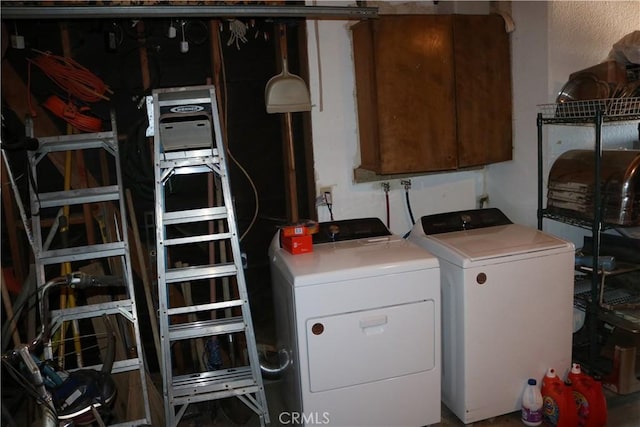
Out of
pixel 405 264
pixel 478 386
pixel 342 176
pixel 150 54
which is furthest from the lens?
→ pixel 342 176

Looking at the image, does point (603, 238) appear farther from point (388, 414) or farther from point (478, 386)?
point (388, 414)

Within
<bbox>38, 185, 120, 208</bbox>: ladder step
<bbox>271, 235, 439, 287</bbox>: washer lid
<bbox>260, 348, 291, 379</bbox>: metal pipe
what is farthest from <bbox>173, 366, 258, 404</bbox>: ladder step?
<bbox>38, 185, 120, 208</bbox>: ladder step

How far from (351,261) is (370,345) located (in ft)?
1.21

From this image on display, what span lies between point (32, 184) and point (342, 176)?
1.61 m

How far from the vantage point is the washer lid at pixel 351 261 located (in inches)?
84.0

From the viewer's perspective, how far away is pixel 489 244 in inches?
96.8

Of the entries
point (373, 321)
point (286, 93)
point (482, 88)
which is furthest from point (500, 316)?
point (286, 93)

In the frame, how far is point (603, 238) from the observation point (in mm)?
2883

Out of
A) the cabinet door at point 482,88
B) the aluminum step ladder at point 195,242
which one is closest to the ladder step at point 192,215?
the aluminum step ladder at point 195,242

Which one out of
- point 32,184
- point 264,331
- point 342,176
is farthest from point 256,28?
point 264,331

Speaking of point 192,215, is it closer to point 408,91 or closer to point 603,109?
point 408,91

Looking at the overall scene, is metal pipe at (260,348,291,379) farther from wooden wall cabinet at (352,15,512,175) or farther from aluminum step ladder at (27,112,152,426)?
wooden wall cabinet at (352,15,512,175)

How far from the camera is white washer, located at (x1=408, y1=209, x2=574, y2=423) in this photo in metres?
2.32

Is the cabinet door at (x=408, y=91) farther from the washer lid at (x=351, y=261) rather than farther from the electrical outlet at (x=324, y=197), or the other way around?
the washer lid at (x=351, y=261)
